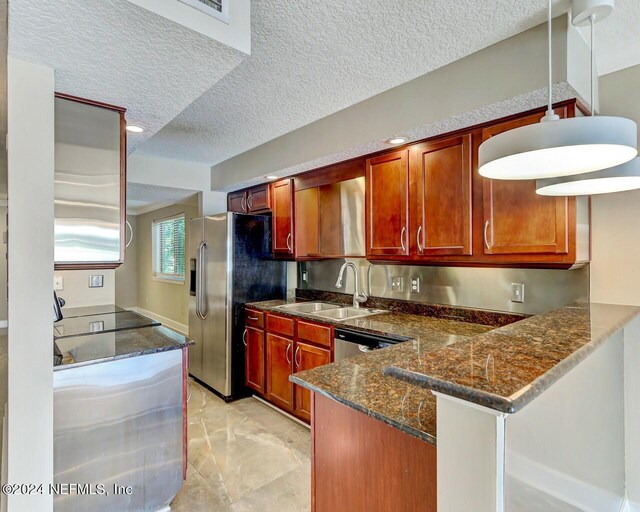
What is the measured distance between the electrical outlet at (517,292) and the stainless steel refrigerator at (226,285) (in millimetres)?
2262

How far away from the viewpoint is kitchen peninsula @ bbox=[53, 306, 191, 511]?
156 cm

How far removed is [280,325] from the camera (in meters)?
3.06

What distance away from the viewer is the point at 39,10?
41.3 inches

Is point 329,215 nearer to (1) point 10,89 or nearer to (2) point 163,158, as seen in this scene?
(2) point 163,158

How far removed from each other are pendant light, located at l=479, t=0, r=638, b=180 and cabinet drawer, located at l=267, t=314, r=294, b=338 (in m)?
2.10

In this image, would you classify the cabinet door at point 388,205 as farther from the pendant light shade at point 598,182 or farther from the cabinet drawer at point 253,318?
the cabinet drawer at point 253,318

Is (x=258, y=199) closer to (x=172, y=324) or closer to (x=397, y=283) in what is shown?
(x=397, y=283)

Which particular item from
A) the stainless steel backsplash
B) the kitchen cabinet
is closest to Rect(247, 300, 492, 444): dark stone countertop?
the stainless steel backsplash

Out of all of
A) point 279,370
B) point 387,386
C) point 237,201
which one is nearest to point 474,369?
point 387,386

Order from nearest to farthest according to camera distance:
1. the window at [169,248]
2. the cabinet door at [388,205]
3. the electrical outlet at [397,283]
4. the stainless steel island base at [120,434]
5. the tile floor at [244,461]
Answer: the stainless steel island base at [120,434], the tile floor at [244,461], the cabinet door at [388,205], the electrical outlet at [397,283], the window at [169,248]

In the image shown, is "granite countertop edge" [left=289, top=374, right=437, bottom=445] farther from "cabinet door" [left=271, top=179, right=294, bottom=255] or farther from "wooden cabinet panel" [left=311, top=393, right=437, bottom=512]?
"cabinet door" [left=271, top=179, right=294, bottom=255]

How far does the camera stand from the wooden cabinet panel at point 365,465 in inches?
40.8

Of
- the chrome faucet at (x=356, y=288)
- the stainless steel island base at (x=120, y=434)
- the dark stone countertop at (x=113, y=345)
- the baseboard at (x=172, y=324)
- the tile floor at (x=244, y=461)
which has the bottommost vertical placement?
the tile floor at (x=244, y=461)

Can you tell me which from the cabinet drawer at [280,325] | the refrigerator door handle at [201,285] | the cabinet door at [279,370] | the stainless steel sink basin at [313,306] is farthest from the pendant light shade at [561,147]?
the refrigerator door handle at [201,285]
